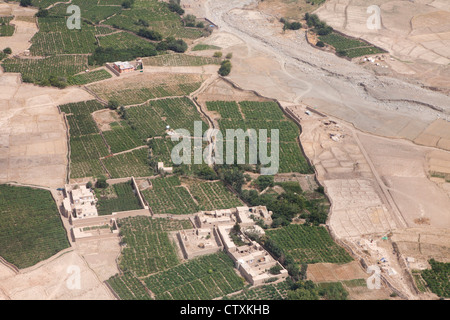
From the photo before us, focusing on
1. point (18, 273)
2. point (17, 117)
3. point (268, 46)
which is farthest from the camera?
point (268, 46)

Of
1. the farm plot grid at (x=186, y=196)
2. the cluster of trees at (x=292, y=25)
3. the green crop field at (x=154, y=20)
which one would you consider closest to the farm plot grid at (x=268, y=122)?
the farm plot grid at (x=186, y=196)

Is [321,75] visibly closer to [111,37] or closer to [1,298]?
[111,37]

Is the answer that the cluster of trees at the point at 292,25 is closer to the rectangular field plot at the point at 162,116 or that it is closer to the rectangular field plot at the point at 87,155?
the rectangular field plot at the point at 162,116

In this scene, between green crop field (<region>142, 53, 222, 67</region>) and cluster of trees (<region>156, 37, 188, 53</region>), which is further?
cluster of trees (<region>156, 37, 188, 53</region>)

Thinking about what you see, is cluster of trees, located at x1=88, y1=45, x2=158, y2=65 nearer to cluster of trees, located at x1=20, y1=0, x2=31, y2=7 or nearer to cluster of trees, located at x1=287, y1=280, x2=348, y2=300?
cluster of trees, located at x1=20, y1=0, x2=31, y2=7

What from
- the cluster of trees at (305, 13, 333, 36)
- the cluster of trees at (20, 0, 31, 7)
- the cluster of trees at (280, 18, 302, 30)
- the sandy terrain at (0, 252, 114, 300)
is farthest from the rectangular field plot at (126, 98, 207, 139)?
the cluster of trees at (20, 0, 31, 7)
